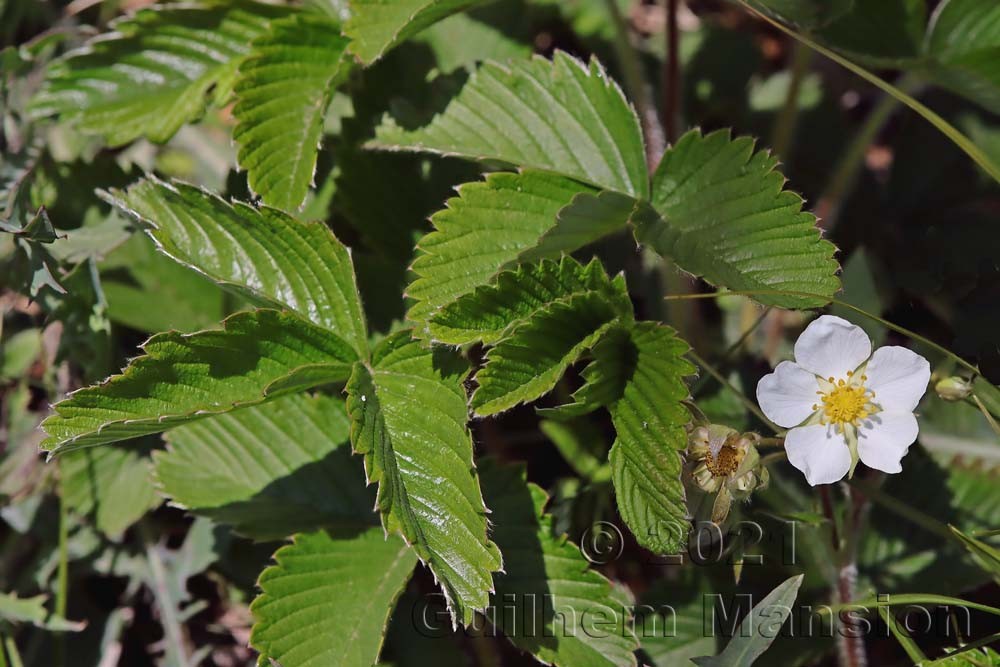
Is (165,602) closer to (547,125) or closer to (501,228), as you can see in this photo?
(501,228)

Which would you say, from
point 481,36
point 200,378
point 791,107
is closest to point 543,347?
point 200,378

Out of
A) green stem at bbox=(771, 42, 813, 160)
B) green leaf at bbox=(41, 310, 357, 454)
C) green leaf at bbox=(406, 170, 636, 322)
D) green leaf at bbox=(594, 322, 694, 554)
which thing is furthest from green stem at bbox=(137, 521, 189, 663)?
green stem at bbox=(771, 42, 813, 160)

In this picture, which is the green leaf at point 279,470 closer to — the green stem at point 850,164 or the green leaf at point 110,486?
the green leaf at point 110,486

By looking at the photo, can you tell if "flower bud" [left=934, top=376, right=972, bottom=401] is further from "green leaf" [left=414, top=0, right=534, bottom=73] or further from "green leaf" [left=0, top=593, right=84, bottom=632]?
"green leaf" [left=0, top=593, right=84, bottom=632]

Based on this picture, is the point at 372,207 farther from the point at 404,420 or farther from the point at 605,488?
the point at 605,488

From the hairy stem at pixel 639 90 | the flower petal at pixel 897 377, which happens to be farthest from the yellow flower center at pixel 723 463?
the hairy stem at pixel 639 90

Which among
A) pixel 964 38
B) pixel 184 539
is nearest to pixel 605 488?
pixel 184 539
